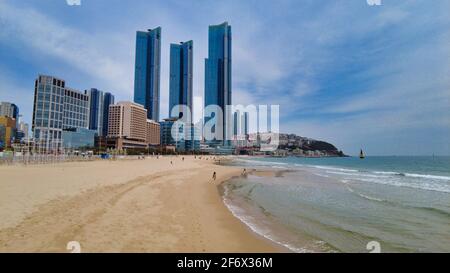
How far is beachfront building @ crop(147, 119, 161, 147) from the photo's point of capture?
463 ft

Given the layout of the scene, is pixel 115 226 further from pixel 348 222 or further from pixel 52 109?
pixel 52 109

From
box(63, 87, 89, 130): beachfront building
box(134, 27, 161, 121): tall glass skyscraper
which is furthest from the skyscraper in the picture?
box(63, 87, 89, 130): beachfront building

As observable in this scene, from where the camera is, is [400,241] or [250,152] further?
[250,152]

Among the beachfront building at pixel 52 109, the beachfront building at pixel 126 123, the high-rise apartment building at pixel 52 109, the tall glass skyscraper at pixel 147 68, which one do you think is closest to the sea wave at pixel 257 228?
the high-rise apartment building at pixel 52 109

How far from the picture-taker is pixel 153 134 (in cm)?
14662

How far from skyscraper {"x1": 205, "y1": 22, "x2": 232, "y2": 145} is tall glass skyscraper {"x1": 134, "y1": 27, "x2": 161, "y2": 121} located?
133 ft

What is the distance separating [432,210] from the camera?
10086mm

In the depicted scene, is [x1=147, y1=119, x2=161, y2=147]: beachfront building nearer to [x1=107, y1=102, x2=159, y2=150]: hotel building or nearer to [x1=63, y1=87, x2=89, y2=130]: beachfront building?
[x1=107, y1=102, x2=159, y2=150]: hotel building

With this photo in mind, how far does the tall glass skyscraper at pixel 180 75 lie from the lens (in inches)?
7298
